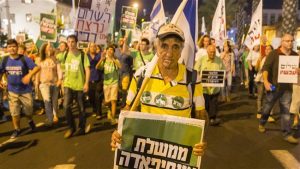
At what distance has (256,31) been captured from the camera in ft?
39.9

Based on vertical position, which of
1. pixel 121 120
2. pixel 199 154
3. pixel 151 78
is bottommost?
pixel 199 154

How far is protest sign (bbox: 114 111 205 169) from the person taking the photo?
3.20m

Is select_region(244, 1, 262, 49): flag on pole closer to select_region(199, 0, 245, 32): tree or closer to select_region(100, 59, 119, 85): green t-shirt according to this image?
select_region(100, 59, 119, 85): green t-shirt

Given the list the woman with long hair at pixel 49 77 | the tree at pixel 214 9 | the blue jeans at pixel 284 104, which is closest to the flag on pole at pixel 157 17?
the woman with long hair at pixel 49 77

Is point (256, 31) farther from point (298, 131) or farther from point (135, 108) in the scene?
point (135, 108)

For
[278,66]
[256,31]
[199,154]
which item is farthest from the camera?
[256,31]

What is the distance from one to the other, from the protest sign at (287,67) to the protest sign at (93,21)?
450cm

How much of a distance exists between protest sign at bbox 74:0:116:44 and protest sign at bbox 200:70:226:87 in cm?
280

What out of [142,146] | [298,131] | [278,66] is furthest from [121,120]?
[298,131]

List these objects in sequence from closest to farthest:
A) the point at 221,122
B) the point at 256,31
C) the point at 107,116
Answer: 1. the point at 221,122
2. the point at 107,116
3. the point at 256,31

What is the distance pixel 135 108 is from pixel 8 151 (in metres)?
4.65

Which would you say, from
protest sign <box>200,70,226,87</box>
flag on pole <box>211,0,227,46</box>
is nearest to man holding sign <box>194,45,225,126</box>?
protest sign <box>200,70,226,87</box>

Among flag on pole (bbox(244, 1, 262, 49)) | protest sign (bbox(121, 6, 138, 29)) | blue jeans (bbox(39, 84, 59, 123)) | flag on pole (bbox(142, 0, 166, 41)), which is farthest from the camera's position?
protest sign (bbox(121, 6, 138, 29))

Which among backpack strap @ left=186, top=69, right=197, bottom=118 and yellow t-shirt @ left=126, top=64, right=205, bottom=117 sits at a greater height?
backpack strap @ left=186, top=69, right=197, bottom=118
